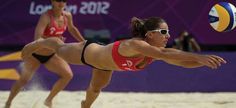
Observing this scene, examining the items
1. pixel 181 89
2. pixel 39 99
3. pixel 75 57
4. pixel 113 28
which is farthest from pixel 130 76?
pixel 75 57

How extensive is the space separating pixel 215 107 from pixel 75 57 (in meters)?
2.43

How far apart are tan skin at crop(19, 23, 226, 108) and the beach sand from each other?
156cm

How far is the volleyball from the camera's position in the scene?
4.57 m

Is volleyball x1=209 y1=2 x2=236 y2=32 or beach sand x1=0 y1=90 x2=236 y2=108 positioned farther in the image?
beach sand x1=0 y1=90 x2=236 y2=108

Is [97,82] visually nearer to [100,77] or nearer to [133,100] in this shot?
[100,77]

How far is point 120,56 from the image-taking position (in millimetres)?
4457

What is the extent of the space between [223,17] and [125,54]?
90 centimetres

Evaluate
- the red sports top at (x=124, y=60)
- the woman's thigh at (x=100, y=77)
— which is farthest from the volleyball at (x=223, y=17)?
the woman's thigh at (x=100, y=77)

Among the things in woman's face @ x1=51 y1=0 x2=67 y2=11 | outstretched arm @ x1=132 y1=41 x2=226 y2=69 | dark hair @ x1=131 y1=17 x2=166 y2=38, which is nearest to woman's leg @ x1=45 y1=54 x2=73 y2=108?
woman's face @ x1=51 y1=0 x2=67 y2=11

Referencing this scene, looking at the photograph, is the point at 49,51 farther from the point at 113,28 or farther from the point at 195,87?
the point at 113,28

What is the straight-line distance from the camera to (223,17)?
4578 mm

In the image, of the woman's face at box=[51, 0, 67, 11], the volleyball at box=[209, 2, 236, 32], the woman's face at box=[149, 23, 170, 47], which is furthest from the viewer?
the woman's face at box=[51, 0, 67, 11]

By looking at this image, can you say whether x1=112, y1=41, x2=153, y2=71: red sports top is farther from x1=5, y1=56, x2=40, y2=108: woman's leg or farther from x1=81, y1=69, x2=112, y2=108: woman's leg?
x1=5, y1=56, x2=40, y2=108: woman's leg

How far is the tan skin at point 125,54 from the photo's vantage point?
3.89 metres
